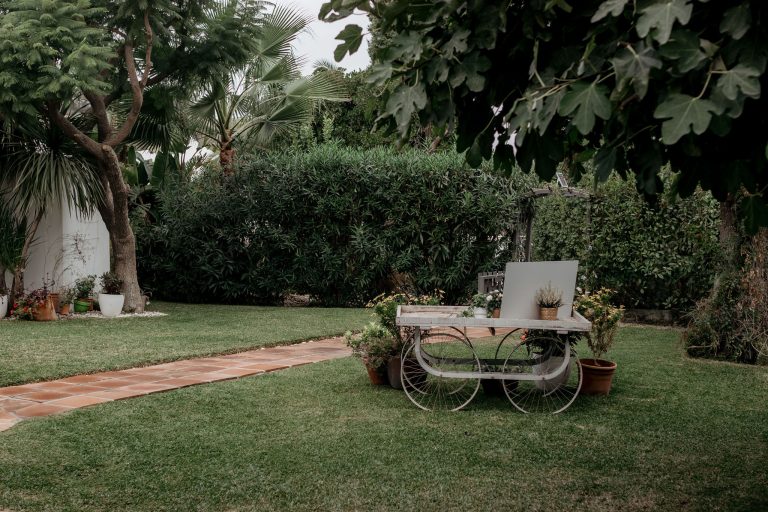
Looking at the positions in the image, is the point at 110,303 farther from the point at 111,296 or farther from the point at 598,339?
the point at 598,339

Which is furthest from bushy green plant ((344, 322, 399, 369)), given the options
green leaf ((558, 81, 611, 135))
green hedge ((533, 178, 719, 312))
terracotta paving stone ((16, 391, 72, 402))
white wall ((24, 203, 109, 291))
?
white wall ((24, 203, 109, 291))

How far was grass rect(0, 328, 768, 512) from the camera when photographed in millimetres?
3926

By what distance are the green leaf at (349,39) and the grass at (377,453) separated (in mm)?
2366

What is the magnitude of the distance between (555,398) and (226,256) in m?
9.91

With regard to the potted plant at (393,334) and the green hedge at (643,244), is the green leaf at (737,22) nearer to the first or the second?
the potted plant at (393,334)

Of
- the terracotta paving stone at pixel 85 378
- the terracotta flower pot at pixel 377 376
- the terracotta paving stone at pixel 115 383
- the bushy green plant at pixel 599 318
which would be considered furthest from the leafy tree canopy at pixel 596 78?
the terracotta paving stone at pixel 85 378

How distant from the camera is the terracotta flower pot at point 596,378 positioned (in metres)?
6.45

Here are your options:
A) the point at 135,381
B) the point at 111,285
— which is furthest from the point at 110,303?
the point at 135,381

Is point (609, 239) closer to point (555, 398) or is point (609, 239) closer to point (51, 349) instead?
point (555, 398)

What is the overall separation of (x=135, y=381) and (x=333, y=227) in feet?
25.8

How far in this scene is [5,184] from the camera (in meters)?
12.0

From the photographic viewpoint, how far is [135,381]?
6.74 meters

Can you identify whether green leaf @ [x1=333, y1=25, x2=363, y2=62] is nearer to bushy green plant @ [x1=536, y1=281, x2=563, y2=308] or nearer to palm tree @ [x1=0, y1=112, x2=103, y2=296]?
bushy green plant @ [x1=536, y1=281, x2=563, y2=308]

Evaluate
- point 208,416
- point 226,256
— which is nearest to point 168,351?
point 208,416
